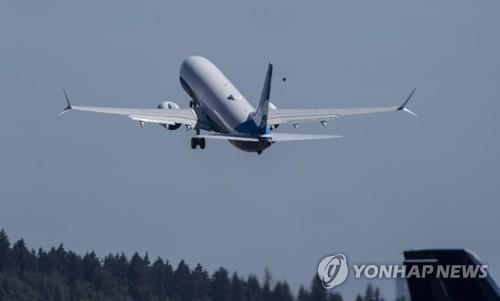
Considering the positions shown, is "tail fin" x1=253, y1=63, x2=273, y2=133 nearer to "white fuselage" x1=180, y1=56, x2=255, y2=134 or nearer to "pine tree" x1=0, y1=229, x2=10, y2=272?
"white fuselage" x1=180, y1=56, x2=255, y2=134

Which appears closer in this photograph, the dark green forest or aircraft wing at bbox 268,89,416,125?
the dark green forest

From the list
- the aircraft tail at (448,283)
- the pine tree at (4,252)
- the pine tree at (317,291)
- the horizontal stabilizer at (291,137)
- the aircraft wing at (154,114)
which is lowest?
the aircraft tail at (448,283)

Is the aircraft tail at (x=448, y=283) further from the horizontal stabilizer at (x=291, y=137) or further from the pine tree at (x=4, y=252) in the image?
the horizontal stabilizer at (x=291, y=137)

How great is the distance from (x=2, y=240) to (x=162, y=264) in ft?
35.2

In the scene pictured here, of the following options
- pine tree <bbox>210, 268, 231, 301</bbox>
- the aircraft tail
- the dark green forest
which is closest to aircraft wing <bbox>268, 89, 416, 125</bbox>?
the dark green forest

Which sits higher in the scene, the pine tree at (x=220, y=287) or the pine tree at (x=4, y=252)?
the pine tree at (x=4, y=252)

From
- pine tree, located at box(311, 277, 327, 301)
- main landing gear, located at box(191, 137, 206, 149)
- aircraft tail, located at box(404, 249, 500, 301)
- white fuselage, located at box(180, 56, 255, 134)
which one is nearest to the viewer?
aircraft tail, located at box(404, 249, 500, 301)

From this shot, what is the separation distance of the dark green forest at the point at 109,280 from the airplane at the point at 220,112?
3238 cm

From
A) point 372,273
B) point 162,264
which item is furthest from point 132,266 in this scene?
point 372,273

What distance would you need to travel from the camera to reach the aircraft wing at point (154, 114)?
402ft

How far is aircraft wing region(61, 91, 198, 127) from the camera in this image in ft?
402

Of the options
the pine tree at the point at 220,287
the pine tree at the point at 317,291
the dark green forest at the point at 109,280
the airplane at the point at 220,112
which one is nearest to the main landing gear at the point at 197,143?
the airplane at the point at 220,112

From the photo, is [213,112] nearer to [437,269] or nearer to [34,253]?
[34,253]

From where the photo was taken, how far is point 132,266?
7844 centimetres
